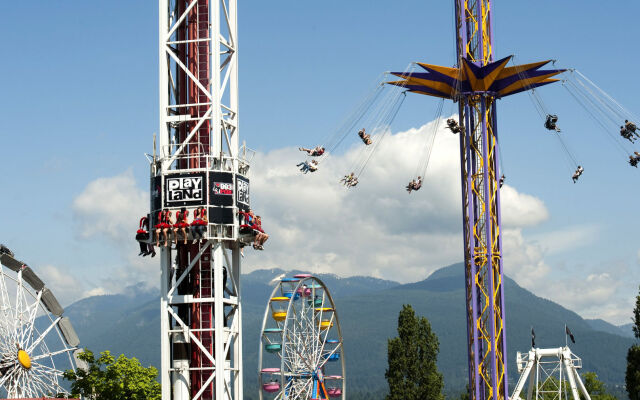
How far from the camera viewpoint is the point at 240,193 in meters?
68.2

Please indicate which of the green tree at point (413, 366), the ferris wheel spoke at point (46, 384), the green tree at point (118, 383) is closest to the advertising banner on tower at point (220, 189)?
the green tree at point (118, 383)

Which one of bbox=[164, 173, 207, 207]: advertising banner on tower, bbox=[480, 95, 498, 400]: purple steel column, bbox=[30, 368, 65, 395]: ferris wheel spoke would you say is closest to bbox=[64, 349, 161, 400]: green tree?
bbox=[30, 368, 65, 395]: ferris wheel spoke

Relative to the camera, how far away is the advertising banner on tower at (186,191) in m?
66.2

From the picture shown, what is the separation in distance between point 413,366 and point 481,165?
38.7 meters

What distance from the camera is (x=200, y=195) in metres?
66.2

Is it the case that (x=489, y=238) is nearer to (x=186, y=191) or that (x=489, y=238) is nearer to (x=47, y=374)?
(x=186, y=191)

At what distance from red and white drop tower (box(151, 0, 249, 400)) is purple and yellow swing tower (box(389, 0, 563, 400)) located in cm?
1860

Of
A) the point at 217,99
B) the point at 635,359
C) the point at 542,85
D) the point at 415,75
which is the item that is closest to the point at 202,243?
the point at 217,99

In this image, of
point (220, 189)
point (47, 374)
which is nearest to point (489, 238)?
point (220, 189)

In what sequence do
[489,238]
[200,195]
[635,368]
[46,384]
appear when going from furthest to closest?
[635,368] → [46,384] → [489,238] → [200,195]

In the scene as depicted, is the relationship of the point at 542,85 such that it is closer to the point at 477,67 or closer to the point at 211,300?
the point at 477,67

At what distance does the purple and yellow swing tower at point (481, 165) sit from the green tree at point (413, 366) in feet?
106

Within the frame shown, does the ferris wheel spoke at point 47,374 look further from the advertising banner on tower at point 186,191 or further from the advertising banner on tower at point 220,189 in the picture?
the advertising banner on tower at point 220,189

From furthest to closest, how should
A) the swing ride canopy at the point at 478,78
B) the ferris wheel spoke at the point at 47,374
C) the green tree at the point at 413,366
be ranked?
the green tree at the point at 413,366 < the ferris wheel spoke at the point at 47,374 < the swing ride canopy at the point at 478,78
